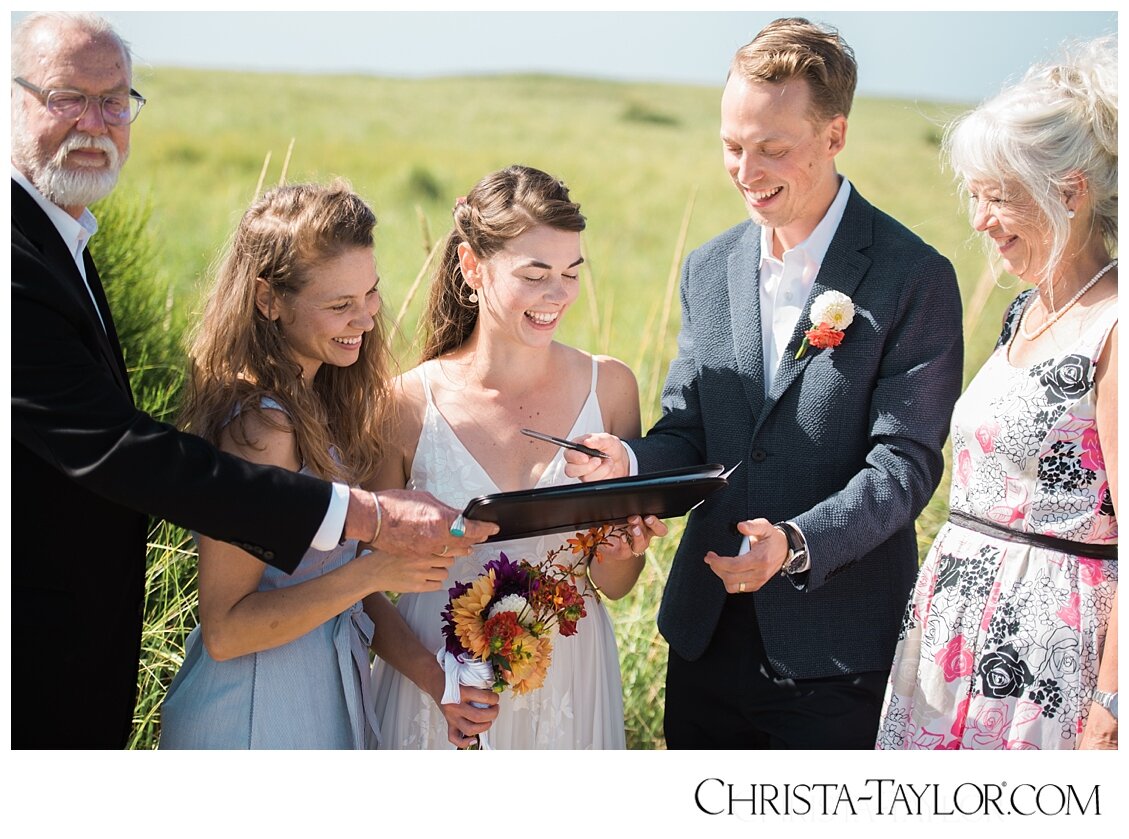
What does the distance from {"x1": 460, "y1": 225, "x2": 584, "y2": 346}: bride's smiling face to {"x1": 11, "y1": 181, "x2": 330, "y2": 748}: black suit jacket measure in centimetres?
95

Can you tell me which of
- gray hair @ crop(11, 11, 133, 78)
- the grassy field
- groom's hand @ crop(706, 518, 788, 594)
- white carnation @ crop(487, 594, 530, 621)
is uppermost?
the grassy field

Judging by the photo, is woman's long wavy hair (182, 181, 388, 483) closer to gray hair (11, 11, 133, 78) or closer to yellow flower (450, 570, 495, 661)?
yellow flower (450, 570, 495, 661)

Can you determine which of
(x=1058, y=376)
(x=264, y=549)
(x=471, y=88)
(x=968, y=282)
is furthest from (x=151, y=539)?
(x=471, y=88)

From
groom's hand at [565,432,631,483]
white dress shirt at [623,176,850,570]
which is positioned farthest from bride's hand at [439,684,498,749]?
white dress shirt at [623,176,850,570]

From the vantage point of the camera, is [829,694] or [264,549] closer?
[264,549]

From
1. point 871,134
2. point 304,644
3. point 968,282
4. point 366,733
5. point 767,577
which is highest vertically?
point 871,134

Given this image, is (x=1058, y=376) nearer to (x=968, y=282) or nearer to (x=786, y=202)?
(x=786, y=202)

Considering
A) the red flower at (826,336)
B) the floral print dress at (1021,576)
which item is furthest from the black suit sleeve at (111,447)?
the floral print dress at (1021,576)

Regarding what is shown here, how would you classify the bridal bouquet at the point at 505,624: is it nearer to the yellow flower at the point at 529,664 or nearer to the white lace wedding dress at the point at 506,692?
the yellow flower at the point at 529,664

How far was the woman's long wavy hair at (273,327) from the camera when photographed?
3.27 m

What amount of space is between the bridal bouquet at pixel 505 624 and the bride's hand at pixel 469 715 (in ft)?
0.13

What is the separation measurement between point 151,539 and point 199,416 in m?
1.85

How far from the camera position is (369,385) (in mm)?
3605

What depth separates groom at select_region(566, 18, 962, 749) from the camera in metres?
3.50
